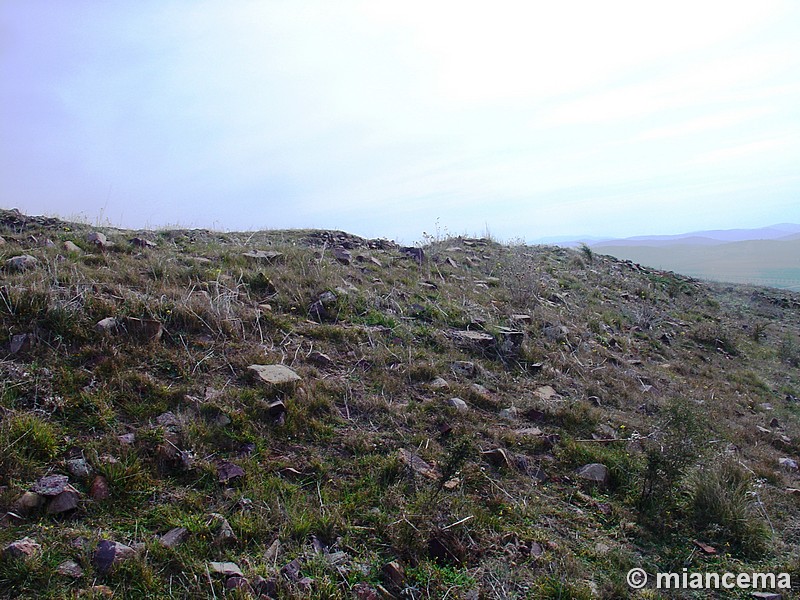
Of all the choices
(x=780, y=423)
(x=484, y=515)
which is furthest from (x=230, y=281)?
(x=780, y=423)

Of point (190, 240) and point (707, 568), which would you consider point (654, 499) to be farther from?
point (190, 240)

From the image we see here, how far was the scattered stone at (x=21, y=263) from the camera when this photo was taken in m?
4.35

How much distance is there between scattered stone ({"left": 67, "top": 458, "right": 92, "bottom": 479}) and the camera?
8.66 feet

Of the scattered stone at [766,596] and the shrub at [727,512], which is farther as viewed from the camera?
the shrub at [727,512]

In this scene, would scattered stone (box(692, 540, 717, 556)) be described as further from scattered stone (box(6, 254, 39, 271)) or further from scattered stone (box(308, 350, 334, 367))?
scattered stone (box(6, 254, 39, 271))

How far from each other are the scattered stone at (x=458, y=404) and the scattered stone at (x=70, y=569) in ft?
8.08

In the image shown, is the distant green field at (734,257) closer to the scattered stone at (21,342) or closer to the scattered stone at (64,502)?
the scattered stone at (21,342)

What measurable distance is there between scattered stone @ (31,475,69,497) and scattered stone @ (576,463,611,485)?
3.00m

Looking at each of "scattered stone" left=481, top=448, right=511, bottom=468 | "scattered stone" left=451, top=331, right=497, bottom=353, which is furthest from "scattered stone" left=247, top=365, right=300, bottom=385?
"scattered stone" left=451, top=331, right=497, bottom=353

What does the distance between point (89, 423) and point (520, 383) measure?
3319 millimetres

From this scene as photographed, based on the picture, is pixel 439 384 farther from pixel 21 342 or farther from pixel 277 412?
pixel 21 342

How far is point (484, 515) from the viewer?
2.83 metres

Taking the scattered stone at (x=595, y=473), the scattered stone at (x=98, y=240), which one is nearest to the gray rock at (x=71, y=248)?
the scattered stone at (x=98, y=240)

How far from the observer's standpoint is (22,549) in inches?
84.9
